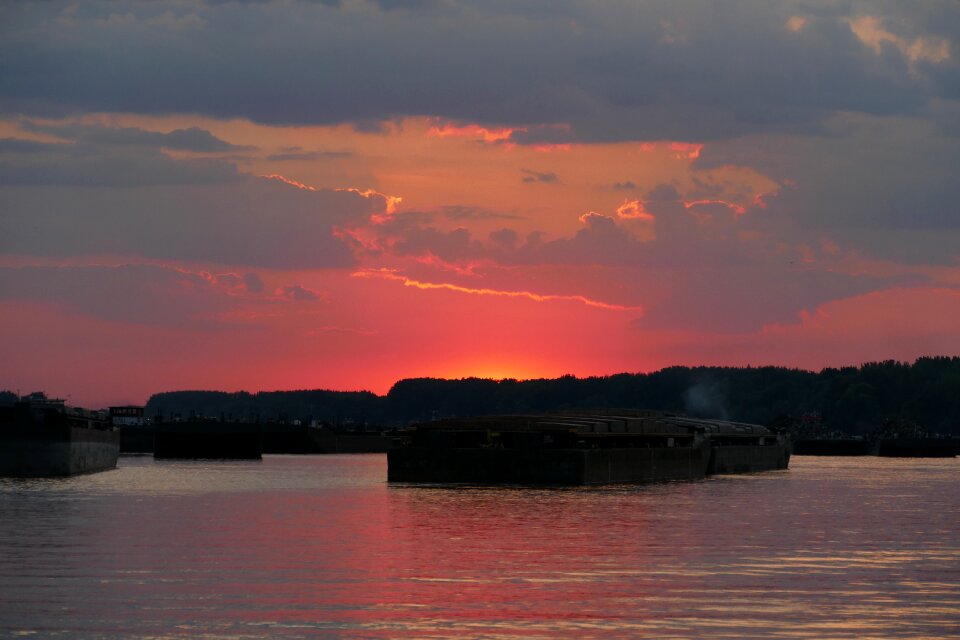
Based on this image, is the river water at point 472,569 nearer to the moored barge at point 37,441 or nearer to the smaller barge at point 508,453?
the smaller barge at point 508,453

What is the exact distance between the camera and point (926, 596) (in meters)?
48.4

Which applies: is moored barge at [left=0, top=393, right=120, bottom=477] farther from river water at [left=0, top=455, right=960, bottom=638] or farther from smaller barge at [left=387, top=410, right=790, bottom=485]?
river water at [left=0, top=455, right=960, bottom=638]

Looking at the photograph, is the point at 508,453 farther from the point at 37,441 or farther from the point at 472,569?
the point at 472,569

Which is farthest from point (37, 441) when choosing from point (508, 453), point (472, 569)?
point (472, 569)

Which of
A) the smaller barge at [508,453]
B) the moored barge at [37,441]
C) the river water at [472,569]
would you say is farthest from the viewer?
the moored barge at [37,441]

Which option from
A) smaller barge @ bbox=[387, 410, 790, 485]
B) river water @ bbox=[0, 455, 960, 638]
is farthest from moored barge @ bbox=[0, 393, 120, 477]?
river water @ bbox=[0, 455, 960, 638]

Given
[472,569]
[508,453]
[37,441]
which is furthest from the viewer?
[37,441]

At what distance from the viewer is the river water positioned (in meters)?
41.3

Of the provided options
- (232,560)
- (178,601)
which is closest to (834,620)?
(178,601)

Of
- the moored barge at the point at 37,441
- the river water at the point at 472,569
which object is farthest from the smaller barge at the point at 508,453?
the moored barge at the point at 37,441

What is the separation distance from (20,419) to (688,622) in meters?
113

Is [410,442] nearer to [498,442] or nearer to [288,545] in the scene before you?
[498,442]

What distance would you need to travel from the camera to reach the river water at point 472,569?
41312mm

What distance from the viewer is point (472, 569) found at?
5584 centimetres
